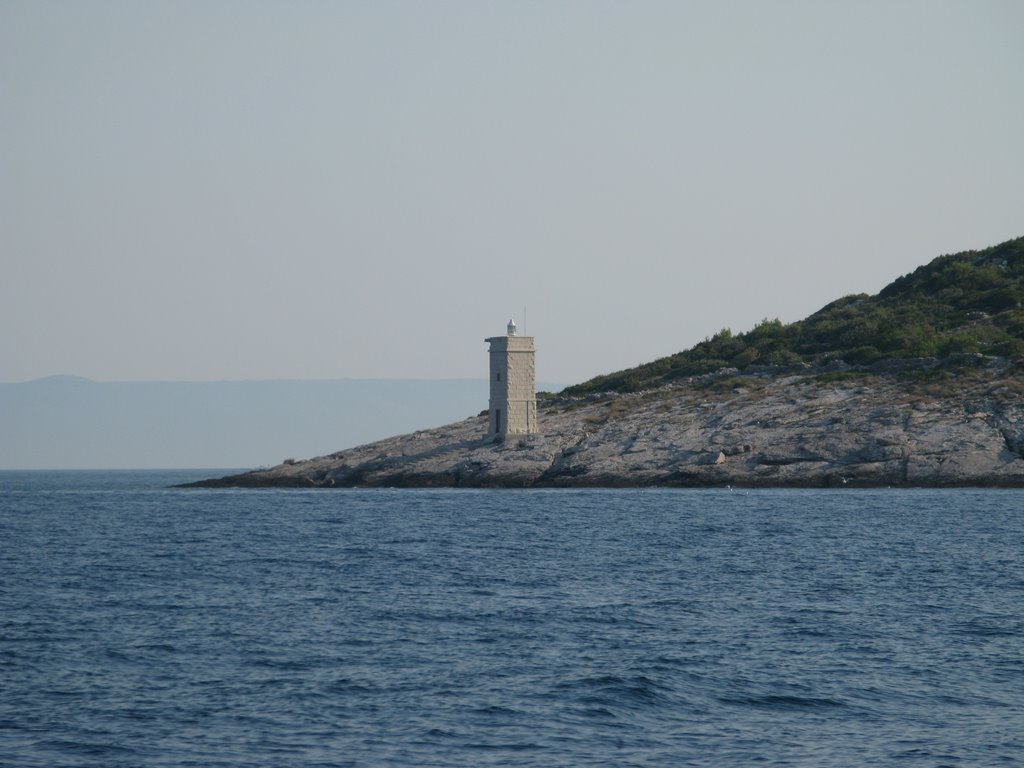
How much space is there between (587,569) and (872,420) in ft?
174

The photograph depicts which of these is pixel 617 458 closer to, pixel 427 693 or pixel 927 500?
pixel 927 500

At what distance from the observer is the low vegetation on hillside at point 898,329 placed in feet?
370

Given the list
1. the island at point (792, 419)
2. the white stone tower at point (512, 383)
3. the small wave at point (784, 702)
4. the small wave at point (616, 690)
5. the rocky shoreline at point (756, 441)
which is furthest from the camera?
the white stone tower at point (512, 383)

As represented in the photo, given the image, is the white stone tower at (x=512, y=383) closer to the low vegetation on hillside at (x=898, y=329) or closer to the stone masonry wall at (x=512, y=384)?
the stone masonry wall at (x=512, y=384)

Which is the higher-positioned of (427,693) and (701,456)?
(701,456)

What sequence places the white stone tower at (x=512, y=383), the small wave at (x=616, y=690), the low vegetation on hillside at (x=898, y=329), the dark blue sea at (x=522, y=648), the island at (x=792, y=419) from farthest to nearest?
the low vegetation on hillside at (x=898, y=329) < the white stone tower at (x=512, y=383) < the island at (x=792, y=419) < the small wave at (x=616, y=690) < the dark blue sea at (x=522, y=648)

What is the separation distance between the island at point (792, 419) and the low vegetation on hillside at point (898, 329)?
0.81ft

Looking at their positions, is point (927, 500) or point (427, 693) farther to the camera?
Result: point (927, 500)

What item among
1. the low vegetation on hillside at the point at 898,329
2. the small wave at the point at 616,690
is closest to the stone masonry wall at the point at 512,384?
the low vegetation on hillside at the point at 898,329

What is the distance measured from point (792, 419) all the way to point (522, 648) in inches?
2799

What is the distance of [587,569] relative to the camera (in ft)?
157

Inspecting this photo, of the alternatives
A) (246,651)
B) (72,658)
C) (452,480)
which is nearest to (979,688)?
(246,651)

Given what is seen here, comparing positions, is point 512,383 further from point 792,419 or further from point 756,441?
point 792,419

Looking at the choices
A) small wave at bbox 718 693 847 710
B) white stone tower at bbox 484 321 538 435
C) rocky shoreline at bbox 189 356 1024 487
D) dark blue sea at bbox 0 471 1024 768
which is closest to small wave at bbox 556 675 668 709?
dark blue sea at bbox 0 471 1024 768
